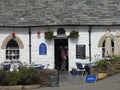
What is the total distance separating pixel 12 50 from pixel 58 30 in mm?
3299

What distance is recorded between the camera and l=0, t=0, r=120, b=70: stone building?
95.8ft

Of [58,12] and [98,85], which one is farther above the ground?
[58,12]

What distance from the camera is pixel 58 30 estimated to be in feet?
96.1

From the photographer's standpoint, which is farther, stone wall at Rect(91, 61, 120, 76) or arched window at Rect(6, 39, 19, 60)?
arched window at Rect(6, 39, 19, 60)

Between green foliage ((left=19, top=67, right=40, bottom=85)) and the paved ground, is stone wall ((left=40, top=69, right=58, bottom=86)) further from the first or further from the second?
the paved ground

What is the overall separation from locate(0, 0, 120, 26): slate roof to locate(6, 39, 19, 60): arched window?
4.12 feet

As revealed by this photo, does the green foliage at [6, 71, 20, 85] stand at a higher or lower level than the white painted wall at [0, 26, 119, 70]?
lower

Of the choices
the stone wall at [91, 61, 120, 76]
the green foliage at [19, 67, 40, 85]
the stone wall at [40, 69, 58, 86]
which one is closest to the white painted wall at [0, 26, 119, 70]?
the stone wall at [91, 61, 120, 76]

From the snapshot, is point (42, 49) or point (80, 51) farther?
point (42, 49)

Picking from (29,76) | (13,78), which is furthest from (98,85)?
(13,78)

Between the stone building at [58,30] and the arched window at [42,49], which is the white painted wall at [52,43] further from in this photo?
the arched window at [42,49]

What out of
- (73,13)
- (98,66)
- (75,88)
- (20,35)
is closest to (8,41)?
(20,35)

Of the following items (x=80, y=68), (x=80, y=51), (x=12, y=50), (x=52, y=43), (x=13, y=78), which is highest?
(x=52, y=43)

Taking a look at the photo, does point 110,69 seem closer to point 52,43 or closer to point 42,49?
point 52,43
